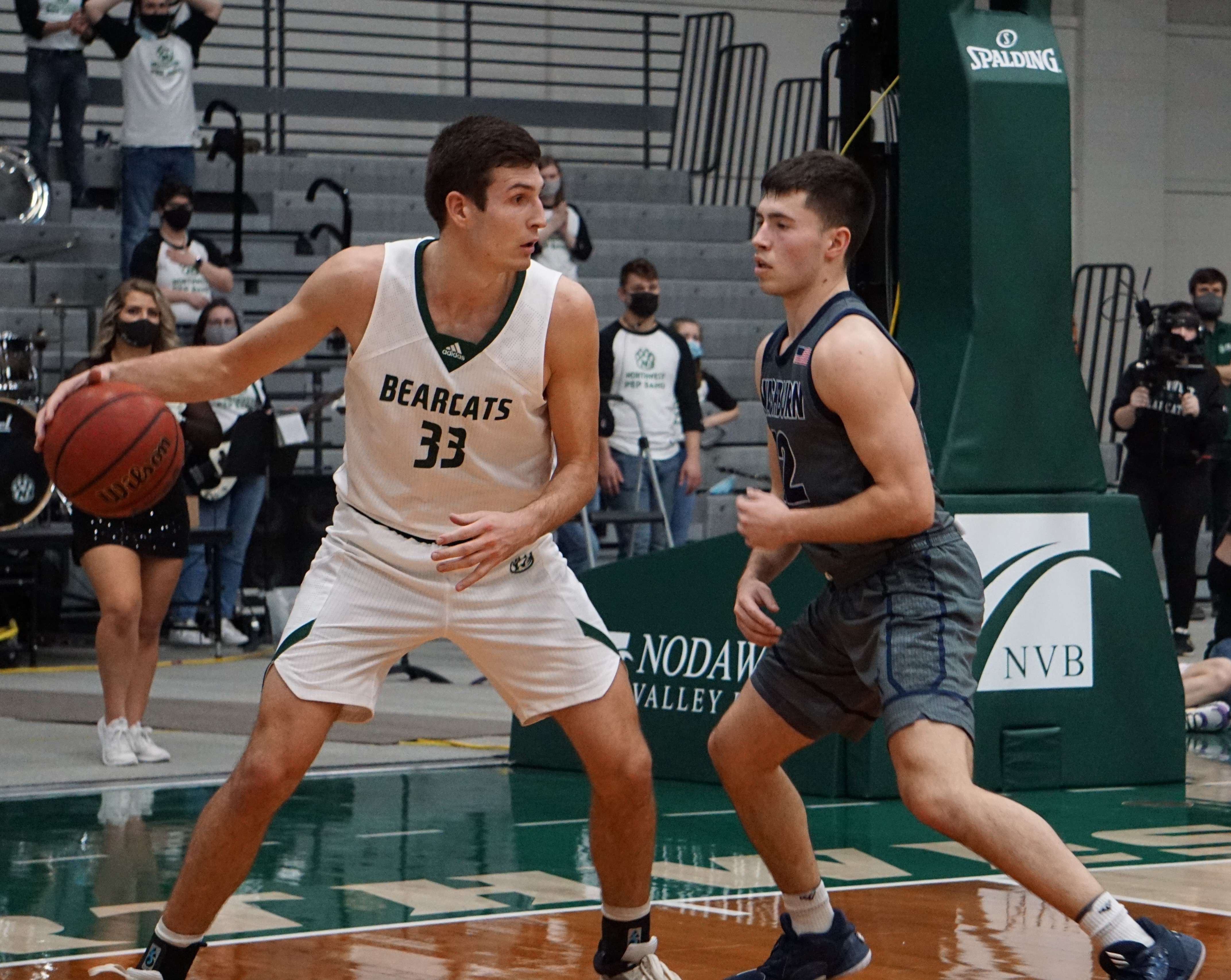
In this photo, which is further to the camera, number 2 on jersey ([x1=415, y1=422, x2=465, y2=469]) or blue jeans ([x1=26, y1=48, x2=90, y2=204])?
blue jeans ([x1=26, y1=48, x2=90, y2=204])

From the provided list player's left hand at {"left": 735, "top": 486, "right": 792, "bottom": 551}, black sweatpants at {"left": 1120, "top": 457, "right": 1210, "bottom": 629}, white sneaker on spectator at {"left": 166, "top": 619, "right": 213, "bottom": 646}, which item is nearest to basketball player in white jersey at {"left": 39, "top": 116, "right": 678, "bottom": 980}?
player's left hand at {"left": 735, "top": 486, "right": 792, "bottom": 551}

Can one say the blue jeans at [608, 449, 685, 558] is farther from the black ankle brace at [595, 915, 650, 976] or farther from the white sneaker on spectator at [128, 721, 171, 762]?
the black ankle brace at [595, 915, 650, 976]

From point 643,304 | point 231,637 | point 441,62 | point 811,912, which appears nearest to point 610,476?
point 643,304

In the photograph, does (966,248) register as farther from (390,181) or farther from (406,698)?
(390,181)

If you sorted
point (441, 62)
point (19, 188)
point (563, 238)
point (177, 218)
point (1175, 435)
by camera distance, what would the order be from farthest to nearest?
point (441, 62)
point (563, 238)
point (19, 188)
point (177, 218)
point (1175, 435)

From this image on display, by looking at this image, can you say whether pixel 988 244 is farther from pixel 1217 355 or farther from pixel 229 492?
pixel 1217 355

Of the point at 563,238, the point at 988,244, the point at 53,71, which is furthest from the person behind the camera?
the point at 53,71

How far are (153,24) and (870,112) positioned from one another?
7711 millimetres

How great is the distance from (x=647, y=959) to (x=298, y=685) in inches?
38.8

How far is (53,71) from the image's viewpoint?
47.8 ft

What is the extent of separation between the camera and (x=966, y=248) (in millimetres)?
7305

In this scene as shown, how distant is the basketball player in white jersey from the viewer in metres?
4.35

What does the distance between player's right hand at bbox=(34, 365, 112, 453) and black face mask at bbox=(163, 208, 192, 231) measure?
8.13m

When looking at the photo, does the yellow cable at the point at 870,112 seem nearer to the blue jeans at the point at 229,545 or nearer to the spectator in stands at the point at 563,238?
the blue jeans at the point at 229,545
